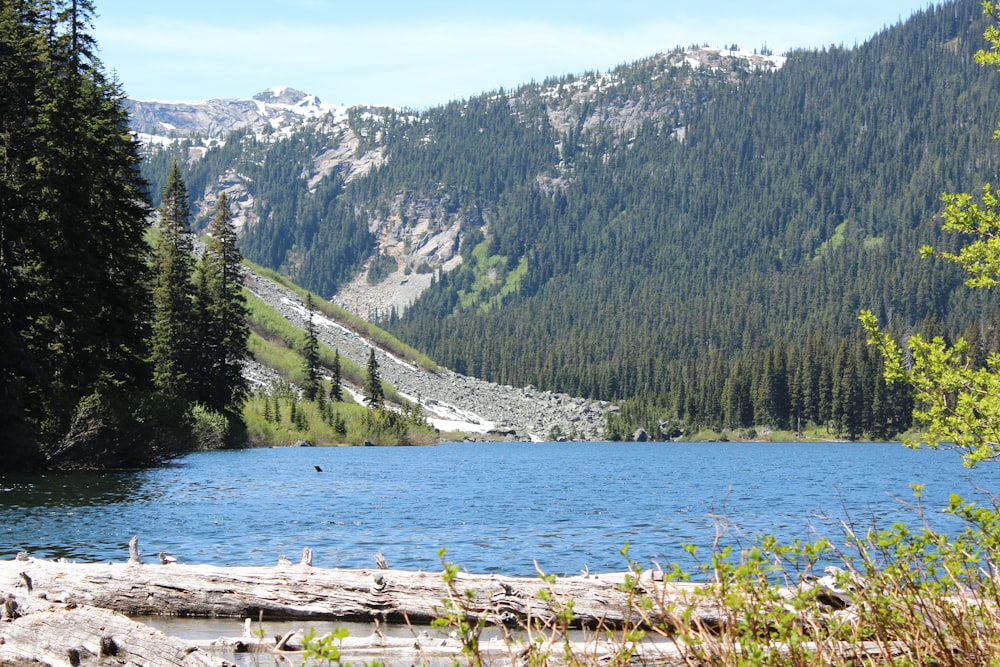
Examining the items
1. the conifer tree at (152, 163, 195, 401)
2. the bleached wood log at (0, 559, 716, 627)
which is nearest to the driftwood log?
the bleached wood log at (0, 559, 716, 627)

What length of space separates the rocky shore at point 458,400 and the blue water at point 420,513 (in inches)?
3648

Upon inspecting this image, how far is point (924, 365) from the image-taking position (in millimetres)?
11820

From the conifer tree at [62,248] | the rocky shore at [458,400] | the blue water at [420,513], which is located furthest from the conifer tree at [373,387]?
the conifer tree at [62,248]

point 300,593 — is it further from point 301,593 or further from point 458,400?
point 458,400

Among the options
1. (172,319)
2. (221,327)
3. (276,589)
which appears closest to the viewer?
(276,589)

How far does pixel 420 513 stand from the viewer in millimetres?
31344

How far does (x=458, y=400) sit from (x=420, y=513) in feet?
439

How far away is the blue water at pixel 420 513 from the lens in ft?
69.8

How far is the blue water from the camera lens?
69.8 ft

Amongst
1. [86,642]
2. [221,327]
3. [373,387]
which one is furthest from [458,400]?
[86,642]

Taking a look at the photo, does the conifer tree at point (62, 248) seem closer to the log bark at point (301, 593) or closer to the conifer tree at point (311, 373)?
the log bark at point (301, 593)

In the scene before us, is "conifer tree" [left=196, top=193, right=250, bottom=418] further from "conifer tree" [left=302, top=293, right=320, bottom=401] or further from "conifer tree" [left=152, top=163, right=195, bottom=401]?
"conifer tree" [left=302, top=293, right=320, bottom=401]

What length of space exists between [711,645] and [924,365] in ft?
22.7

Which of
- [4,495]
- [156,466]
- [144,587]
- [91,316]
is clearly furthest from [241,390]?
[144,587]
